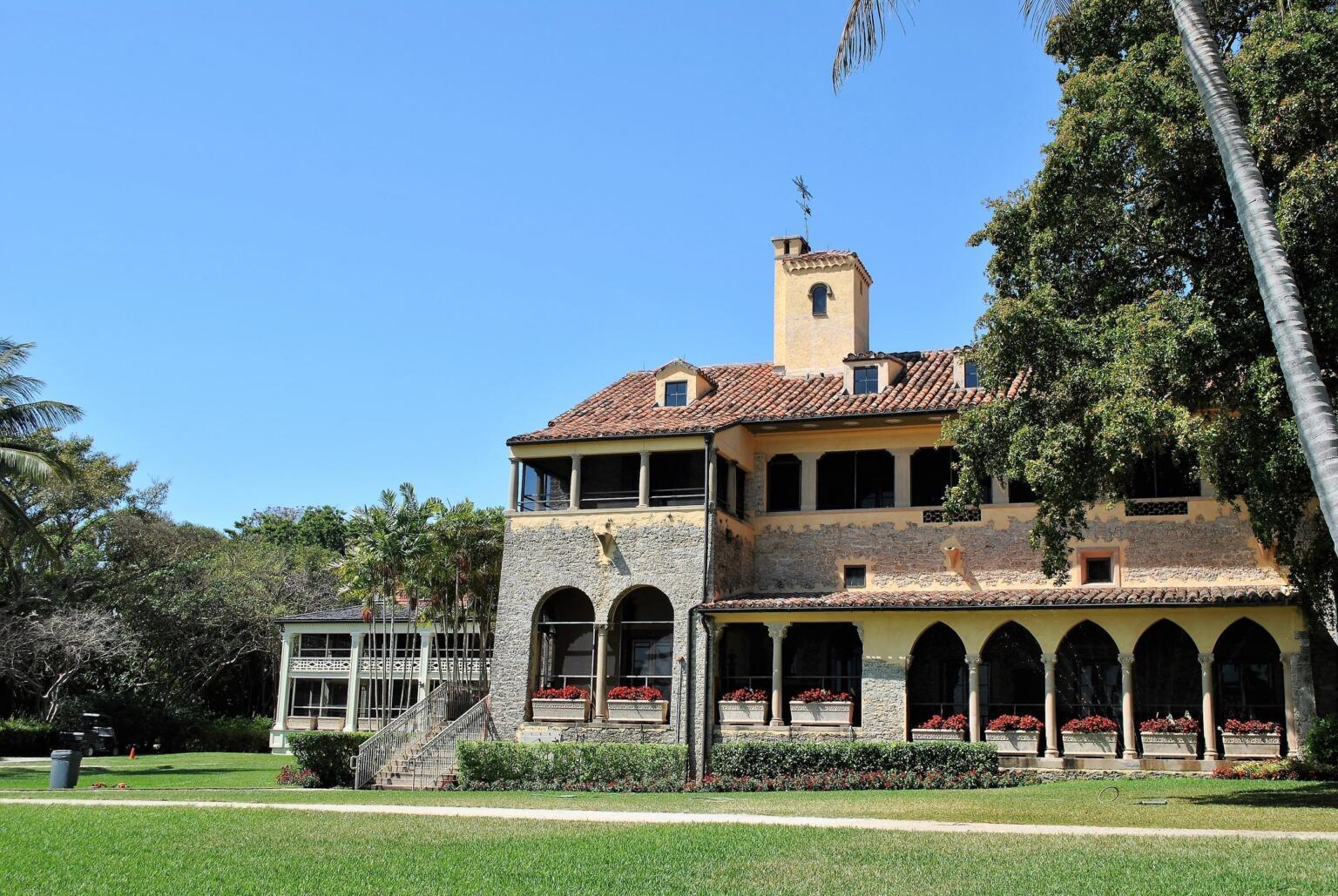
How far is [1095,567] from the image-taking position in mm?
29188

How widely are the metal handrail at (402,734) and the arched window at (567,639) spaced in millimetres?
2756

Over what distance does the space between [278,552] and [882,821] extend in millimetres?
45922

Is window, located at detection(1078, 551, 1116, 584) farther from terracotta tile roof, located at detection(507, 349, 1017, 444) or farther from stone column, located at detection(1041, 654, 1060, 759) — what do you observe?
terracotta tile roof, located at detection(507, 349, 1017, 444)

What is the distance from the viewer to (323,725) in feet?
150

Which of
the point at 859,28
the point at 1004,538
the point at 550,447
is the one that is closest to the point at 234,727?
the point at 550,447

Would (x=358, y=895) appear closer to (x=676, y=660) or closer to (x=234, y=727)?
(x=676, y=660)

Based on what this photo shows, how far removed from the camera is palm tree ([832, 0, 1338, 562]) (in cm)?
1201

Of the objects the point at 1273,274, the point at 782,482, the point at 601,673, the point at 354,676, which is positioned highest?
the point at 782,482

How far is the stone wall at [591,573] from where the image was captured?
30484mm

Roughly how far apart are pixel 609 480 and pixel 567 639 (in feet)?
14.5

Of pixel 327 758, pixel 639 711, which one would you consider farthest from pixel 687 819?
pixel 327 758

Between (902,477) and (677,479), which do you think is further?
(677,479)

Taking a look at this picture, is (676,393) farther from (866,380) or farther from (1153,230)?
(1153,230)

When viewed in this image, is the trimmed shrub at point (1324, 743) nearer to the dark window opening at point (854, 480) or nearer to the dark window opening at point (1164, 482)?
the dark window opening at point (1164, 482)
